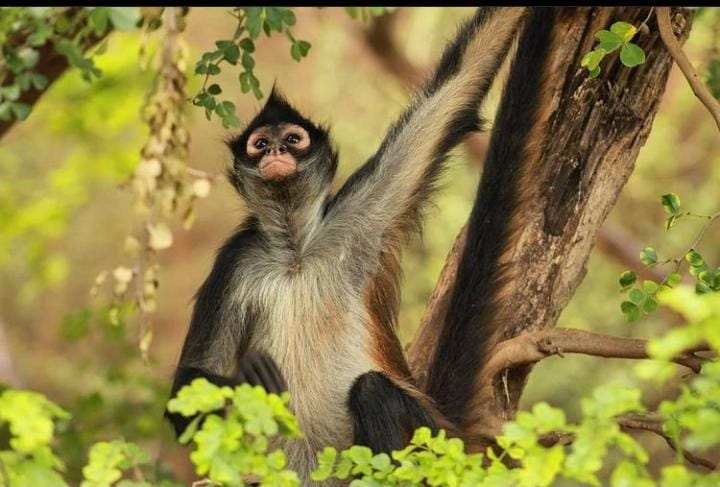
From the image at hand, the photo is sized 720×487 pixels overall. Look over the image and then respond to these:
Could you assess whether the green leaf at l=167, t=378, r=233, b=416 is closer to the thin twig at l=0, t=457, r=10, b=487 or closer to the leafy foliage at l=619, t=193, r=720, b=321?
the thin twig at l=0, t=457, r=10, b=487

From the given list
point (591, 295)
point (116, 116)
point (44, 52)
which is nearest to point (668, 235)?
point (591, 295)

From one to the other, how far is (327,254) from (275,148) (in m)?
0.52

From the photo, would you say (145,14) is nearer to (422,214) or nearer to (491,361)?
(422,214)

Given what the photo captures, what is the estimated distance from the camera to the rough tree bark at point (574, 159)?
452cm

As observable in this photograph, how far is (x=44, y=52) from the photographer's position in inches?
212

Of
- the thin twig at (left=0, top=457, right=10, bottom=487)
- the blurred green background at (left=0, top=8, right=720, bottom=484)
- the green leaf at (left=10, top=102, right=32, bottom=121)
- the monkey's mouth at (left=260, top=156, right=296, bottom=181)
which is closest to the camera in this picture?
the thin twig at (left=0, top=457, right=10, bottom=487)

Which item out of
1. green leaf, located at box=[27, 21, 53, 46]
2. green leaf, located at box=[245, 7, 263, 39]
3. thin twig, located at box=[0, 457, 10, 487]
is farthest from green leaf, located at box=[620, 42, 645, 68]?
thin twig, located at box=[0, 457, 10, 487]

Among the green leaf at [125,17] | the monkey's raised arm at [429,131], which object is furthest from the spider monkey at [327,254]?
the green leaf at [125,17]

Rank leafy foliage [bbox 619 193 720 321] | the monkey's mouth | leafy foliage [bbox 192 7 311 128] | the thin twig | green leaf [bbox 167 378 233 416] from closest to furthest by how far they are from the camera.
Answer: the thin twig < green leaf [bbox 167 378 233 416] < leafy foliage [bbox 619 193 720 321] < leafy foliage [bbox 192 7 311 128] < the monkey's mouth

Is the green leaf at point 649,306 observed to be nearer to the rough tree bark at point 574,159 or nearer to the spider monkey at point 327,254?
the rough tree bark at point 574,159

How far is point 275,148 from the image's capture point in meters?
5.07

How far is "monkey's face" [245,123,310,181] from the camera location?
5039mm

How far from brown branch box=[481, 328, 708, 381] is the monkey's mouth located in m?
1.20

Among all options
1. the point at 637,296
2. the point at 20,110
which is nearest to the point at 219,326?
the point at 20,110
